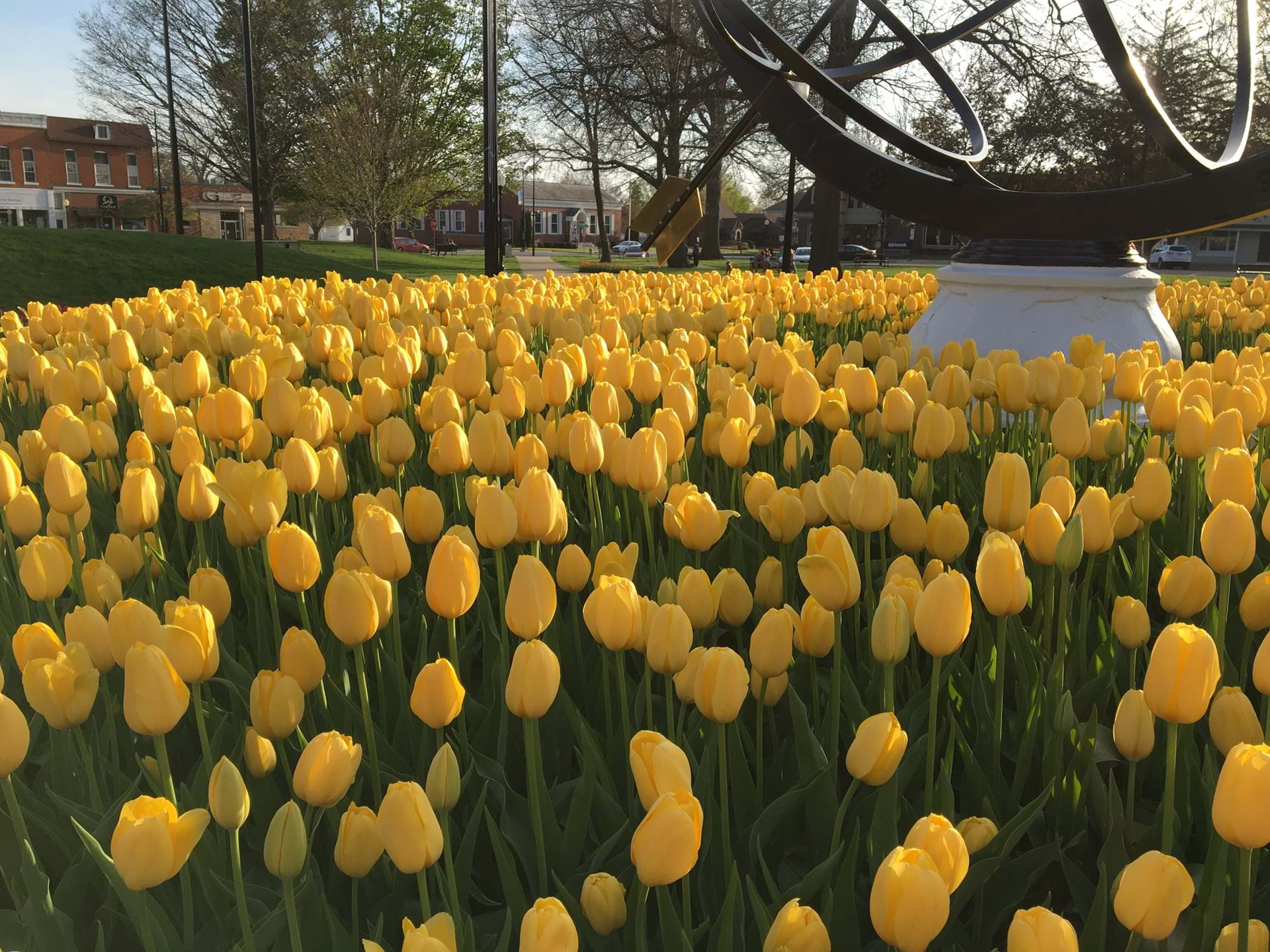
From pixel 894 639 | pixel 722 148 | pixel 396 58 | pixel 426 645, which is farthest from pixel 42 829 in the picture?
pixel 396 58

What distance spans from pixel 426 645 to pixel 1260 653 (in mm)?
1181

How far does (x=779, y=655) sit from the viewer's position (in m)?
1.36

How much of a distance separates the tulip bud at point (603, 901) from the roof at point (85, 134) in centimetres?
7853

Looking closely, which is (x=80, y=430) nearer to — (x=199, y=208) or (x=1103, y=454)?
(x=1103, y=454)

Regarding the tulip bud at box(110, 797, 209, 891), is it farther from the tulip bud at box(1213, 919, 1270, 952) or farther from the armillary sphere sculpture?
the armillary sphere sculpture

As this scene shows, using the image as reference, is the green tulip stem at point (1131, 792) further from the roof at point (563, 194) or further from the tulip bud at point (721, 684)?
the roof at point (563, 194)

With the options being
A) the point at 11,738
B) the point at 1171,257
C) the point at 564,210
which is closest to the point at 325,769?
the point at 11,738

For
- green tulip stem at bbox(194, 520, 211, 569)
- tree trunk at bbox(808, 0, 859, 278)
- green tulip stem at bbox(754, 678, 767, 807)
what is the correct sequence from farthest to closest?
tree trunk at bbox(808, 0, 859, 278) < green tulip stem at bbox(194, 520, 211, 569) < green tulip stem at bbox(754, 678, 767, 807)

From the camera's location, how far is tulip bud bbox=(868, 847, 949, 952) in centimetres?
87

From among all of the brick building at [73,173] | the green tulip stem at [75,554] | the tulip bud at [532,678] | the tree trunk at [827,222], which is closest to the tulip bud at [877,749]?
the tulip bud at [532,678]

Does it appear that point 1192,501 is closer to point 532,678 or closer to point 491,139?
point 532,678

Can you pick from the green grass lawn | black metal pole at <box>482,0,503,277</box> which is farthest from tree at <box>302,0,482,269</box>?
black metal pole at <box>482,0,503,277</box>

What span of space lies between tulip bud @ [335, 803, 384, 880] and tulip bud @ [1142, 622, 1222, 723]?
814mm

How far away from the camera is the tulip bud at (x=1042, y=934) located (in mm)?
813
